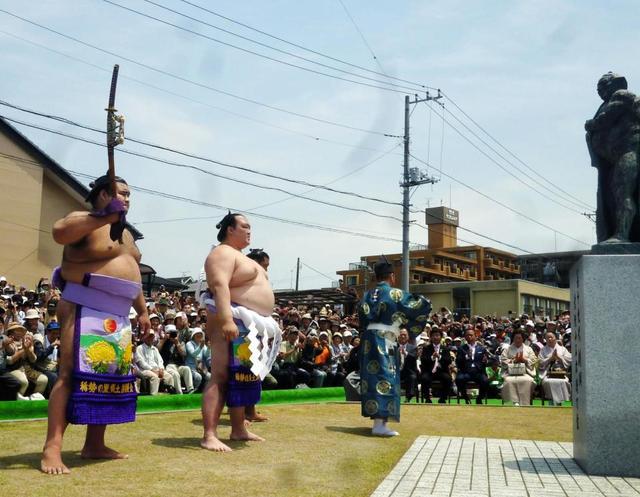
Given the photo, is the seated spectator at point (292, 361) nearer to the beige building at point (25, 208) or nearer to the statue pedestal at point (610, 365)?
the statue pedestal at point (610, 365)

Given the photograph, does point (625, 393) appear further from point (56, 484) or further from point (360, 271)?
point (360, 271)

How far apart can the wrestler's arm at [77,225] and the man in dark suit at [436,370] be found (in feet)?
30.1

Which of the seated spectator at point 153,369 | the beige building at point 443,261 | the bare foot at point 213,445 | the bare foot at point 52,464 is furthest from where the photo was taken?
the beige building at point 443,261

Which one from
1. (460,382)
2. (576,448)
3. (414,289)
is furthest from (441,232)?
(576,448)

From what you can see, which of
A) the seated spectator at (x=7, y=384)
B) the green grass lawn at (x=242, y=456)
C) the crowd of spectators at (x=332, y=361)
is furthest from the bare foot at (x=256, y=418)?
the crowd of spectators at (x=332, y=361)

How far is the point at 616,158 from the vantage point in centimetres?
547

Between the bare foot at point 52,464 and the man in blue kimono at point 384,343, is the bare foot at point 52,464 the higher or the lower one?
the lower one

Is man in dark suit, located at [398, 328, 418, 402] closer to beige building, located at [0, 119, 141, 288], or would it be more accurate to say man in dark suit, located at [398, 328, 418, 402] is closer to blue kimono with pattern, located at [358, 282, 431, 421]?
blue kimono with pattern, located at [358, 282, 431, 421]

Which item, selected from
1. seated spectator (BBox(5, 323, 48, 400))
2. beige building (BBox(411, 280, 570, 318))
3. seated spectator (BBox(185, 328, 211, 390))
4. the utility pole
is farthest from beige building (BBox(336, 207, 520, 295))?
seated spectator (BBox(5, 323, 48, 400))

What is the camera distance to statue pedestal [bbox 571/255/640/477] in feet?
16.0

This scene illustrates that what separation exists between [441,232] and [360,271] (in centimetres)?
857

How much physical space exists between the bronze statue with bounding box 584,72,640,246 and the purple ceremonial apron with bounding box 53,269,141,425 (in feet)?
11.2

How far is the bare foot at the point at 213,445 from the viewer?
503cm

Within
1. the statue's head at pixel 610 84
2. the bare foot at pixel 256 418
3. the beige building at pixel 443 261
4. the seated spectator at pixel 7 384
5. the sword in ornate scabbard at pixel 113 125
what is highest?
the beige building at pixel 443 261
